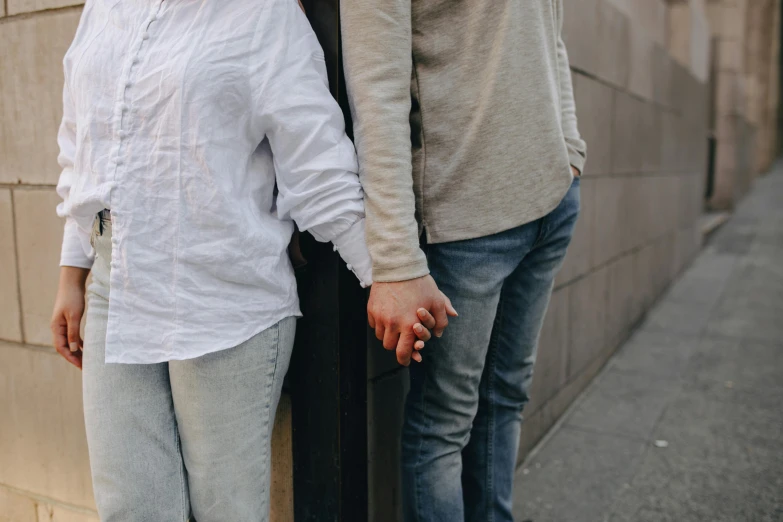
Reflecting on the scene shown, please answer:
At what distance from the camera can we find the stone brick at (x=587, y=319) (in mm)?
3635

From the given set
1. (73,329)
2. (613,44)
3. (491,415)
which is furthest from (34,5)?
(613,44)

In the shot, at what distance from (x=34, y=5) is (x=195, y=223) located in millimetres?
1319

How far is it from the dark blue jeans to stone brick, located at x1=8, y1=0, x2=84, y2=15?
1.36m

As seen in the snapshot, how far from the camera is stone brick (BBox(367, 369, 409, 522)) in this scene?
6.48 ft

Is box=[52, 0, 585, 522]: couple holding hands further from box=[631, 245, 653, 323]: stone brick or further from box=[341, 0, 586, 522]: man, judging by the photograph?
box=[631, 245, 653, 323]: stone brick

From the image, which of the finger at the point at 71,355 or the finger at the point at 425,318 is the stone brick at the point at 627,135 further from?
the finger at the point at 71,355

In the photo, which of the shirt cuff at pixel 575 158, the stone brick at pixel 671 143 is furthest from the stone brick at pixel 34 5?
the stone brick at pixel 671 143

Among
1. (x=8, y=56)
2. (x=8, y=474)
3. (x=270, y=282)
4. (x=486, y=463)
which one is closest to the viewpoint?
(x=270, y=282)

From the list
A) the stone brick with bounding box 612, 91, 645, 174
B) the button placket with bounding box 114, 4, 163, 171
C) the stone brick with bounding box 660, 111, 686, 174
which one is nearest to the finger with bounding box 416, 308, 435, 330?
the button placket with bounding box 114, 4, 163, 171

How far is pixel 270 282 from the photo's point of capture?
1.40m

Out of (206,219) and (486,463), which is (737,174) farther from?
(206,219)

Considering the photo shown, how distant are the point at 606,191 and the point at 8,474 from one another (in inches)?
129

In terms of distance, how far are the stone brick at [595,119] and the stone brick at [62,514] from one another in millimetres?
2652

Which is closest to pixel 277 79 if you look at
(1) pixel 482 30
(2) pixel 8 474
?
(1) pixel 482 30
